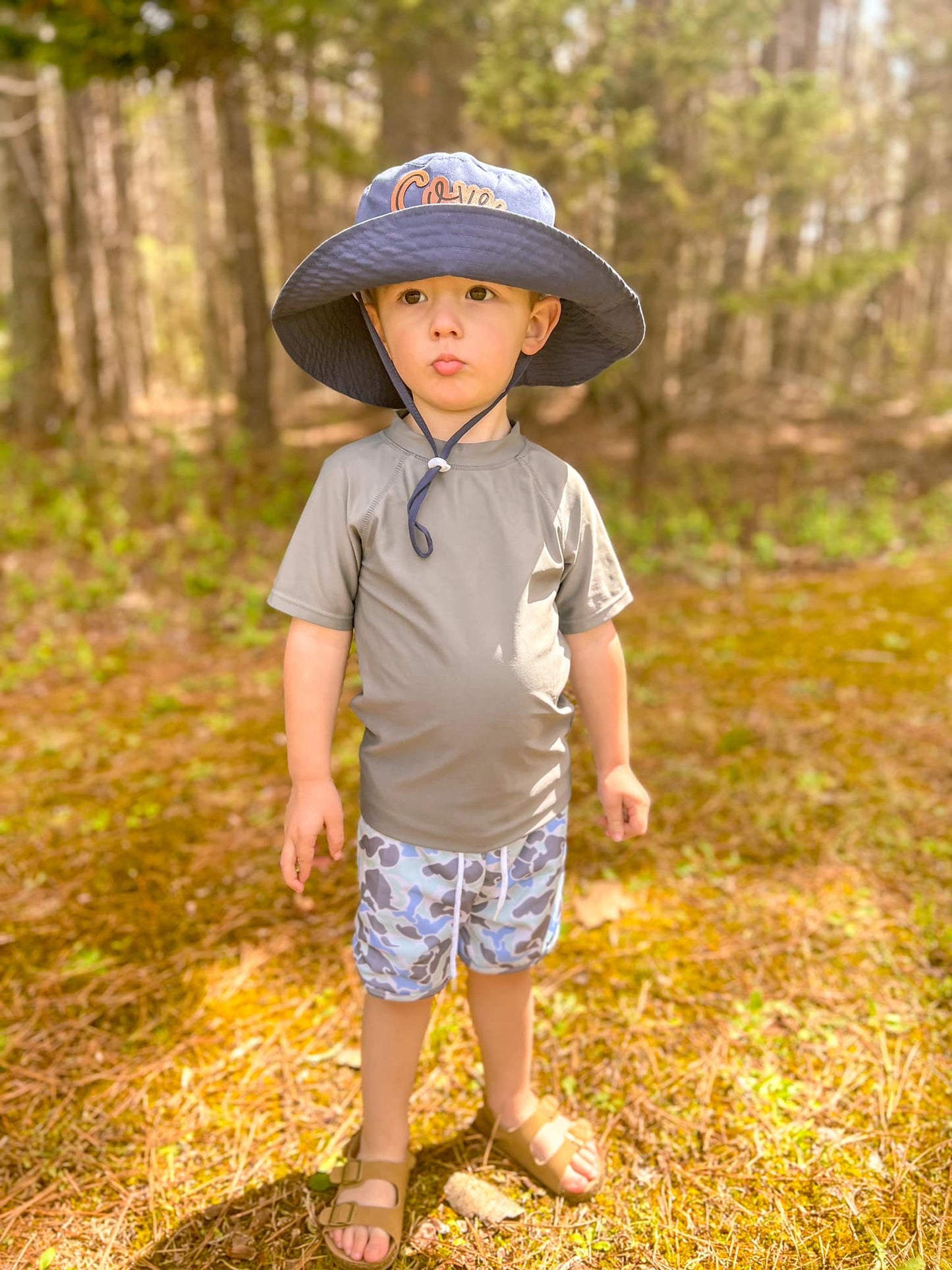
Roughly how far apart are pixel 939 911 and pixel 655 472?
5.06m

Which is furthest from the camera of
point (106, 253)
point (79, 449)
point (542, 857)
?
point (106, 253)

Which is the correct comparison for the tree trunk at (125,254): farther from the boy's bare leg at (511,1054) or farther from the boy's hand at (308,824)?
the boy's bare leg at (511,1054)

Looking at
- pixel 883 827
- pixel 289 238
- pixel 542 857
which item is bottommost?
pixel 883 827

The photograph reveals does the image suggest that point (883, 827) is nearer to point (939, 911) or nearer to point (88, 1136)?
point (939, 911)

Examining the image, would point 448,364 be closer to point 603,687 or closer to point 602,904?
point 603,687

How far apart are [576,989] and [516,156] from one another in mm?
4869

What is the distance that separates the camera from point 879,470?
848 cm

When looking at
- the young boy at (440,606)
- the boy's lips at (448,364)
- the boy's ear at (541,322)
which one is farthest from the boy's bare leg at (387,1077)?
the boy's ear at (541,322)

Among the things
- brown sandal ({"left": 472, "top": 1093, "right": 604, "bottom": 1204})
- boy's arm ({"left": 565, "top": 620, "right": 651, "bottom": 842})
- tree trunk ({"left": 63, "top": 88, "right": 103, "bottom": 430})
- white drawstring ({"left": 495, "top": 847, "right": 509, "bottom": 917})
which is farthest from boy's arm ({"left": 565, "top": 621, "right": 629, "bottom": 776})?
tree trunk ({"left": 63, "top": 88, "right": 103, "bottom": 430})

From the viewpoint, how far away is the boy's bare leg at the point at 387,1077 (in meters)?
1.89

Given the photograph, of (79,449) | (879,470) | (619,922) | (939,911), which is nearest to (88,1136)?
(619,922)

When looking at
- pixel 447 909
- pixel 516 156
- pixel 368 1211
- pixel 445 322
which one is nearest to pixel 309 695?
pixel 447 909

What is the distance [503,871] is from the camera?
181cm

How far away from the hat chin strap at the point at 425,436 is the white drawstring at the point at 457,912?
2.03 feet
